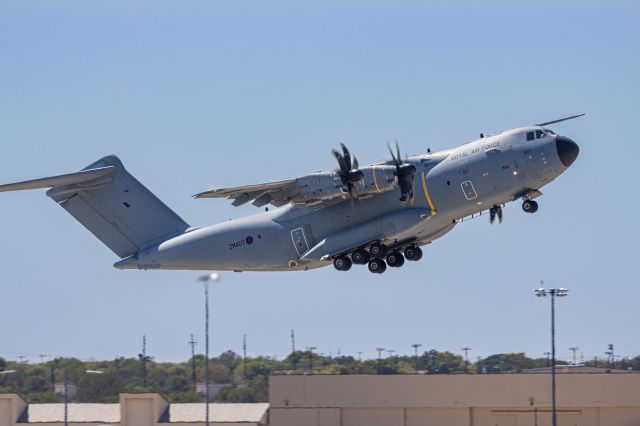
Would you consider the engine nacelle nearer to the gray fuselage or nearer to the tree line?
the gray fuselage

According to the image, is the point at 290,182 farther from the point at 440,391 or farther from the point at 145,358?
the point at 145,358

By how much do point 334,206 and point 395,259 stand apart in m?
2.25

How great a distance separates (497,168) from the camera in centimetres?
Answer: 3381

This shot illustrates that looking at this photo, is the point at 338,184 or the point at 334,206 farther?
the point at 334,206

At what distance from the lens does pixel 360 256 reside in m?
35.8

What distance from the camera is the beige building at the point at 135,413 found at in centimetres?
3988

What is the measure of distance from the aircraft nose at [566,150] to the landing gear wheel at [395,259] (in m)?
5.41

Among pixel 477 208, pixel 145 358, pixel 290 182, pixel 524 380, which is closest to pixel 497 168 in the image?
pixel 477 208

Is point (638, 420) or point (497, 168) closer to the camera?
point (497, 168)

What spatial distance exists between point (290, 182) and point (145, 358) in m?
18.6

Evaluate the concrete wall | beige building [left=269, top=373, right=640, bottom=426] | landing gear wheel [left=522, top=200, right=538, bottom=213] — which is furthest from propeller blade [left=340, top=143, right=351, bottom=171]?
the concrete wall

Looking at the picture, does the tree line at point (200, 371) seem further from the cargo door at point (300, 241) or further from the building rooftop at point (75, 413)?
the cargo door at point (300, 241)

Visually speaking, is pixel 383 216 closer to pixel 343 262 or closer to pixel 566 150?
pixel 343 262

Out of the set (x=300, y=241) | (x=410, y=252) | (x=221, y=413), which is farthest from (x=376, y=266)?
(x=221, y=413)
